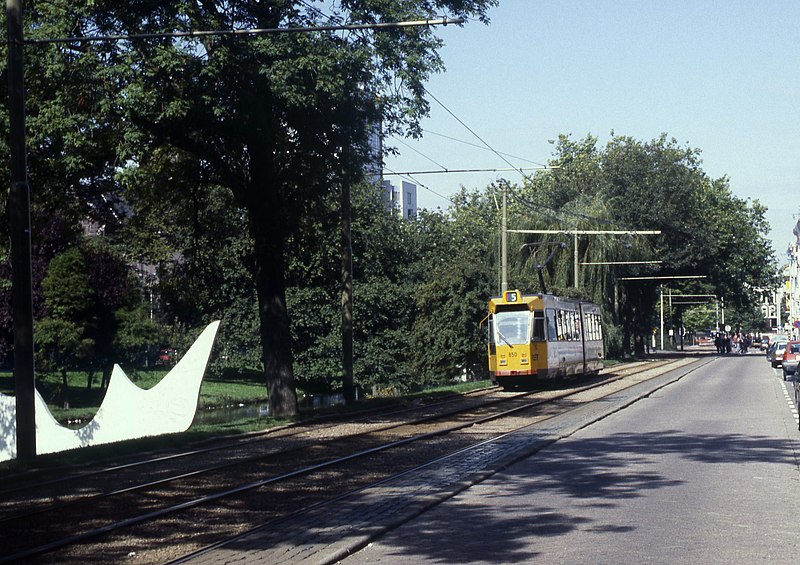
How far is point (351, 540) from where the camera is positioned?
30.4 ft

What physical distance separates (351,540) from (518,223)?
167 ft

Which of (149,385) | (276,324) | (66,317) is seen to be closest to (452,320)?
(149,385)

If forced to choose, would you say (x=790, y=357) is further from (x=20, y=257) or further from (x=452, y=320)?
(x=20, y=257)

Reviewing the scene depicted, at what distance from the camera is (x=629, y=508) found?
1098 cm

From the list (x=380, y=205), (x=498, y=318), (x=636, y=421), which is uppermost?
(x=380, y=205)

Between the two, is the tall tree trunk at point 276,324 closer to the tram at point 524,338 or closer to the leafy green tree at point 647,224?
the tram at point 524,338

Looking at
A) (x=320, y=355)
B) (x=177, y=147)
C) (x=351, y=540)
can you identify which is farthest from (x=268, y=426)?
(x=320, y=355)

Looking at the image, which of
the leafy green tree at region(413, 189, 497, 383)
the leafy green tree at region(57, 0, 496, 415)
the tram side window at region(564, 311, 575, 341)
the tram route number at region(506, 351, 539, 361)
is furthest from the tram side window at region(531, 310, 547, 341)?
the leafy green tree at region(413, 189, 497, 383)

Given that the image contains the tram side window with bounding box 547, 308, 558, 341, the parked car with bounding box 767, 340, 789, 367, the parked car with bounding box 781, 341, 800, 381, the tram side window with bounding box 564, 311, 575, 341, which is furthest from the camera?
the parked car with bounding box 767, 340, 789, 367

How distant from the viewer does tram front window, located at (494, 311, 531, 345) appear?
125 ft

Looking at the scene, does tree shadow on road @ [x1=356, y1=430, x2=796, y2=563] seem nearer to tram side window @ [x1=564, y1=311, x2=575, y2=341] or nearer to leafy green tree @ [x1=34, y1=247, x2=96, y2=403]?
tram side window @ [x1=564, y1=311, x2=575, y2=341]

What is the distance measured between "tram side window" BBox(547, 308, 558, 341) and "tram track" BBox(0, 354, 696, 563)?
59.6 ft

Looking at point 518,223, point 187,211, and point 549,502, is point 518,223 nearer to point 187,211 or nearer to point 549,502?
point 187,211

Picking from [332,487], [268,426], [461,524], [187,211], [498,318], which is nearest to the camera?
[461,524]
